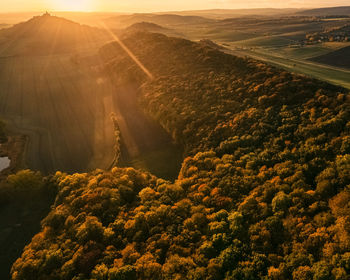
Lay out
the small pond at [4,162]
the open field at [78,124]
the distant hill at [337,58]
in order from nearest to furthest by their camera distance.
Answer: the open field at [78,124], the small pond at [4,162], the distant hill at [337,58]

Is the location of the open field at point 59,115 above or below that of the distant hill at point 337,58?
below

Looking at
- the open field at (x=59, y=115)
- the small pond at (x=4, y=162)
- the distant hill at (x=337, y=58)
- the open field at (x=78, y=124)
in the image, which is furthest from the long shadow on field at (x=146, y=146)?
the distant hill at (x=337, y=58)

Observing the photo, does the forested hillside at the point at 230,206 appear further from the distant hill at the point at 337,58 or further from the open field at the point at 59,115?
the distant hill at the point at 337,58

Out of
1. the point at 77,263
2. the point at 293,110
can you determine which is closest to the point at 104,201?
the point at 77,263

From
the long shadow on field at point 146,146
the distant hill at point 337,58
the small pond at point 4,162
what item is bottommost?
the small pond at point 4,162

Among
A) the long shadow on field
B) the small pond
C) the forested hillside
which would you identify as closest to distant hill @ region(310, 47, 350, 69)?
the forested hillside

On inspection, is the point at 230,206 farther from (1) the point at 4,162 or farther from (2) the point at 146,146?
(1) the point at 4,162

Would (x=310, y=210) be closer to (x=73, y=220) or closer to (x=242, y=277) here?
(x=242, y=277)

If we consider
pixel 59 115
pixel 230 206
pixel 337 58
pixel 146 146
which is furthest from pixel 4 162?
pixel 337 58
